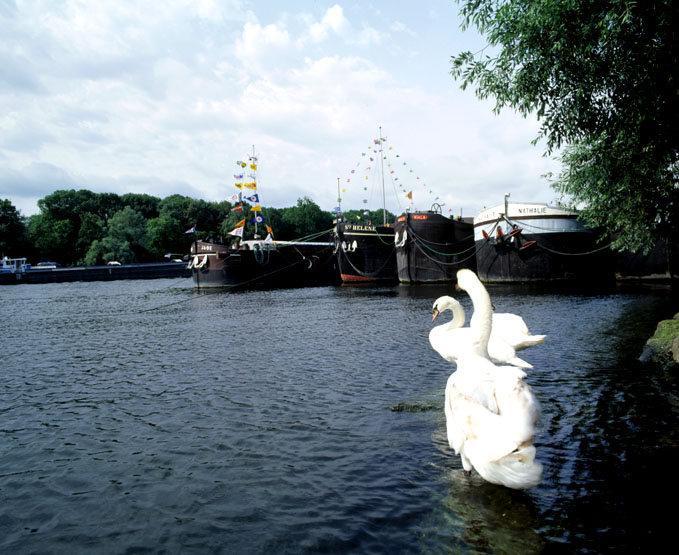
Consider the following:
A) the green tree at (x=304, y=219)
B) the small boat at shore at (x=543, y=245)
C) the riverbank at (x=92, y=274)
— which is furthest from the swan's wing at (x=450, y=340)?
the green tree at (x=304, y=219)

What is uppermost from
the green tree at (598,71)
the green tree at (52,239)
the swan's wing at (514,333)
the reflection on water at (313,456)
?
the green tree at (52,239)

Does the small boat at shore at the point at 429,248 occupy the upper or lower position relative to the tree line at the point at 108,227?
lower

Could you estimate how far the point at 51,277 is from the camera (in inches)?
2704

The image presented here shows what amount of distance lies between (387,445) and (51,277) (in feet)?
252

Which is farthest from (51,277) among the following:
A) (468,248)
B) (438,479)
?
(438,479)

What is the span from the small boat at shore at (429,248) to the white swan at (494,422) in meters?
32.2

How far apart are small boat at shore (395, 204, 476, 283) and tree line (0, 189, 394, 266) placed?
139 ft

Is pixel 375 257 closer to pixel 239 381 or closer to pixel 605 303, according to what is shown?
pixel 605 303

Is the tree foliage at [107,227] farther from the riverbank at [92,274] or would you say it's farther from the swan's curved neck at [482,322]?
the swan's curved neck at [482,322]

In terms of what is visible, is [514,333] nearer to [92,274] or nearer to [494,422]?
[494,422]

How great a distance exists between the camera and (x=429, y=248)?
36219 mm

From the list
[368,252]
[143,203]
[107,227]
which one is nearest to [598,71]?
[368,252]

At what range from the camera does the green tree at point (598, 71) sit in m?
7.29

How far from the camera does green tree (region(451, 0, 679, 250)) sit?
729 centimetres
